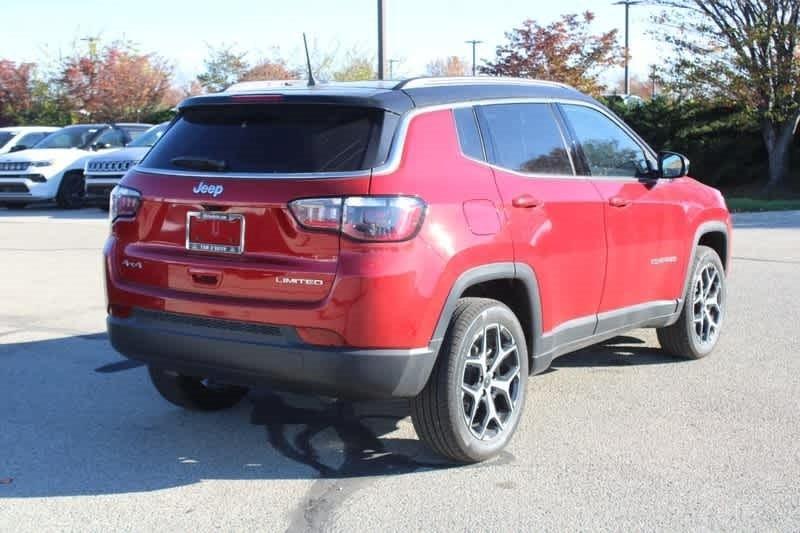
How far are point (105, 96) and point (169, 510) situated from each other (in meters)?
34.0

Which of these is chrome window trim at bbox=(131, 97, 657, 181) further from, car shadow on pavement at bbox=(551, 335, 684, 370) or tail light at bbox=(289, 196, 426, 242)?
car shadow on pavement at bbox=(551, 335, 684, 370)

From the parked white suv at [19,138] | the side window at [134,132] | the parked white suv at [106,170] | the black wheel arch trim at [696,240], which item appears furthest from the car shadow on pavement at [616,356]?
the parked white suv at [19,138]

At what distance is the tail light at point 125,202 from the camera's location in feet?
16.1

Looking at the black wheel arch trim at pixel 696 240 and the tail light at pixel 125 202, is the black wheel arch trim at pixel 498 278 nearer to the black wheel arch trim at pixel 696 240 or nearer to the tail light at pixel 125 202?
the tail light at pixel 125 202

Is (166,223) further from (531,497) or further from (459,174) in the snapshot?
(531,497)

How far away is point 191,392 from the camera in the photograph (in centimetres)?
565

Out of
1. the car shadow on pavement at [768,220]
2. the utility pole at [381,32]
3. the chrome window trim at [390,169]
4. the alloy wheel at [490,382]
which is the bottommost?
the car shadow on pavement at [768,220]

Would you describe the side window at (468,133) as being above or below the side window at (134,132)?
above

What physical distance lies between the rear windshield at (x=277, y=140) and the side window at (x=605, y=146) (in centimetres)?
176

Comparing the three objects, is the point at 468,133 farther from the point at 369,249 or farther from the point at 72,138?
the point at 72,138

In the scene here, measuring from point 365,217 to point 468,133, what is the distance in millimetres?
943

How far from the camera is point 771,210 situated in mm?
19000

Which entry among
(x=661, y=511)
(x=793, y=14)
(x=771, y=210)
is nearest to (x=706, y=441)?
(x=661, y=511)

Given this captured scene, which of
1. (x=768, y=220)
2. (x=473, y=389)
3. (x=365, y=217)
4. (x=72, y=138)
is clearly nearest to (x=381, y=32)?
(x=72, y=138)
